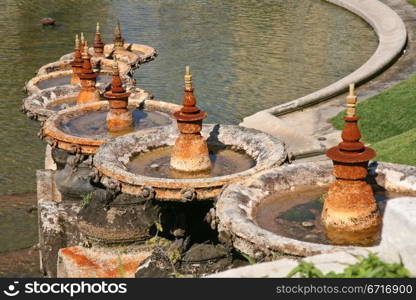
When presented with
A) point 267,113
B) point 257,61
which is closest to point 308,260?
point 267,113

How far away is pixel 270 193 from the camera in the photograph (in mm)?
10977

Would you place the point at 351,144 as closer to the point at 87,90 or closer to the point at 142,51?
the point at 87,90

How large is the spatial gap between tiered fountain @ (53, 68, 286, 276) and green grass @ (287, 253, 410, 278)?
12.9 feet

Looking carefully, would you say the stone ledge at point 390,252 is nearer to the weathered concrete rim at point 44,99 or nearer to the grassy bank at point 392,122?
the grassy bank at point 392,122

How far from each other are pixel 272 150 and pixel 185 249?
1.92 metres

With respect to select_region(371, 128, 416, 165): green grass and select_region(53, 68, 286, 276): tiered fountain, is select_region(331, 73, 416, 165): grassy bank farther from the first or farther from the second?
select_region(53, 68, 286, 276): tiered fountain

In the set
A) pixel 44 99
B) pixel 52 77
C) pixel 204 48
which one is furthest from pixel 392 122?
pixel 204 48

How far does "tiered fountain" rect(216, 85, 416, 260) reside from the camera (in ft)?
30.9

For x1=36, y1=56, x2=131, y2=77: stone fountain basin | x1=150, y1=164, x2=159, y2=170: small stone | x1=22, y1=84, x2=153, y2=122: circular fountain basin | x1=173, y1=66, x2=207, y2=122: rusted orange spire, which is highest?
x1=173, y1=66, x2=207, y2=122: rusted orange spire

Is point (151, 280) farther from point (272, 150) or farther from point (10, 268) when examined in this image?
point (10, 268)

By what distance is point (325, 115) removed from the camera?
2194cm

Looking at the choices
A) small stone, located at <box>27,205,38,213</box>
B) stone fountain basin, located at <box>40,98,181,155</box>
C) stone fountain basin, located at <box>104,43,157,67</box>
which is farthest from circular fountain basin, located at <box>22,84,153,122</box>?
stone fountain basin, located at <box>104,43,157,67</box>

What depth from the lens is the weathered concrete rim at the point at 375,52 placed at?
73.8 ft

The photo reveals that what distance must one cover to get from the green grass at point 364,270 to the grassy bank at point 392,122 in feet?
32.4
